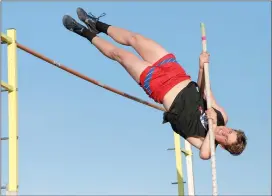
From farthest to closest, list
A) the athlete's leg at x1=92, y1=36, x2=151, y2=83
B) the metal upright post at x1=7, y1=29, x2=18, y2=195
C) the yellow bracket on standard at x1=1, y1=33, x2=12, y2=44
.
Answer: the athlete's leg at x1=92, y1=36, x2=151, y2=83 → the yellow bracket on standard at x1=1, y1=33, x2=12, y2=44 → the metal upright post at x1=7, y1=29, x2=18, y2=195

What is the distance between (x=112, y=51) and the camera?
6.96 meters

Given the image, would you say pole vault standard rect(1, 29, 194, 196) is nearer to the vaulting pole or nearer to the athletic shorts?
the athletic shorts

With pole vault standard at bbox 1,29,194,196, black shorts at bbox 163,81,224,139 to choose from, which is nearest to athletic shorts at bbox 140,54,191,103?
black shorts at bbox 163,81,224,139

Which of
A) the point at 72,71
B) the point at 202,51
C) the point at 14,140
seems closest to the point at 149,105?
the point at 72,71

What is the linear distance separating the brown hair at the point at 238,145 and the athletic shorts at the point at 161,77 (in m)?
0.85

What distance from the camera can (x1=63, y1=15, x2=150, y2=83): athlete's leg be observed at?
683 cm

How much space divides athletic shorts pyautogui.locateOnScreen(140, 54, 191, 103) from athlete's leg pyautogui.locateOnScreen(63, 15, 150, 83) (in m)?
0.09

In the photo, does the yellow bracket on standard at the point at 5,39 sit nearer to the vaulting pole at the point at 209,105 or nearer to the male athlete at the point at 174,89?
the male athlete at the point at 174,89

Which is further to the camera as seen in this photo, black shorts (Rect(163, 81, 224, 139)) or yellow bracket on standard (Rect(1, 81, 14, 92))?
black shorts (Rect(163, 81, 224, 139))

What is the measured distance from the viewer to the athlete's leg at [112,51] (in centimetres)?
683

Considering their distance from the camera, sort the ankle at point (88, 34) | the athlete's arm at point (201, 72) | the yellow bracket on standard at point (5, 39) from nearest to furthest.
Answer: the yellow bracket on standard at point (5, 39)
the athlete's arm at point (201, 72)
the ankle at point (88, 34)

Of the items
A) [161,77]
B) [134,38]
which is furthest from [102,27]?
[161,77]

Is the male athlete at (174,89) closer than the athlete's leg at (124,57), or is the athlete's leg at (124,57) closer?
the male athlete at (174,89)

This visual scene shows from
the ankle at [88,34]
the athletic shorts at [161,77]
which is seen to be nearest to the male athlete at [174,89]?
the athletic shorts at [161,77]
